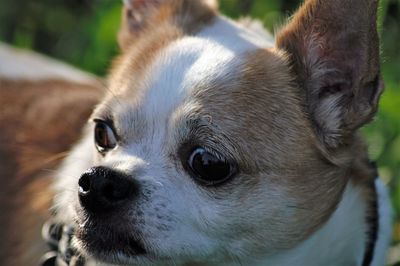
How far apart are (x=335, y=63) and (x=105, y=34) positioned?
212 centimetres

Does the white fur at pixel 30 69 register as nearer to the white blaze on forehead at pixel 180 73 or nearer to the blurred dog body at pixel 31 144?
the blurred dog body at pixel 31 144

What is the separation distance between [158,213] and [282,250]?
44 centimetres

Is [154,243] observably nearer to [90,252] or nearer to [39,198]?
[90,252]

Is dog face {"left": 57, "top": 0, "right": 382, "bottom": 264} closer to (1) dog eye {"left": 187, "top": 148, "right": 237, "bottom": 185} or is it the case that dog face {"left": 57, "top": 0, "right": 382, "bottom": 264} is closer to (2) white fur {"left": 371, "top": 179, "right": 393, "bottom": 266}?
(1) dog eye {"left": 187, "top": 148, "right": 237, "bottom": 185}

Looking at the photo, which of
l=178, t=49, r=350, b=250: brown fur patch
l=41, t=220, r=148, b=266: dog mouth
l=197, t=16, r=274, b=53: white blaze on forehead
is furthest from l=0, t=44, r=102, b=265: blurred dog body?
l=178, t=49, r=350, b=250: brown fur patch

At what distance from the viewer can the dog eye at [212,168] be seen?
100 inches

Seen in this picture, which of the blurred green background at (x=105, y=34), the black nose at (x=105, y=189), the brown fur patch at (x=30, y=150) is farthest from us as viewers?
the blurred green background at (x=105, y=34)

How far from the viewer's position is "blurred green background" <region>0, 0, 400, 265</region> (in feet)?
12.7

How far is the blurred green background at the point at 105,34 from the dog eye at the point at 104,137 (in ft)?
2.25

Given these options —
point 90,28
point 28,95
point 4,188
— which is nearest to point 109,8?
point 90,28

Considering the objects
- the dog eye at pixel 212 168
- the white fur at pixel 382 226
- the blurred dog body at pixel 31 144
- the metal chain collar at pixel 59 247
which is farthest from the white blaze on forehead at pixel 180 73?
the white fur at pixel 382 226

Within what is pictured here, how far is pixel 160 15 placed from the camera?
3.07 metres

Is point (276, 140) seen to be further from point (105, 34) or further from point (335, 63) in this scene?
point (105, 34)

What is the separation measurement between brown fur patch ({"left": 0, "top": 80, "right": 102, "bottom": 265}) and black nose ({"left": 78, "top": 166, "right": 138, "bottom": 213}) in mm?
665
